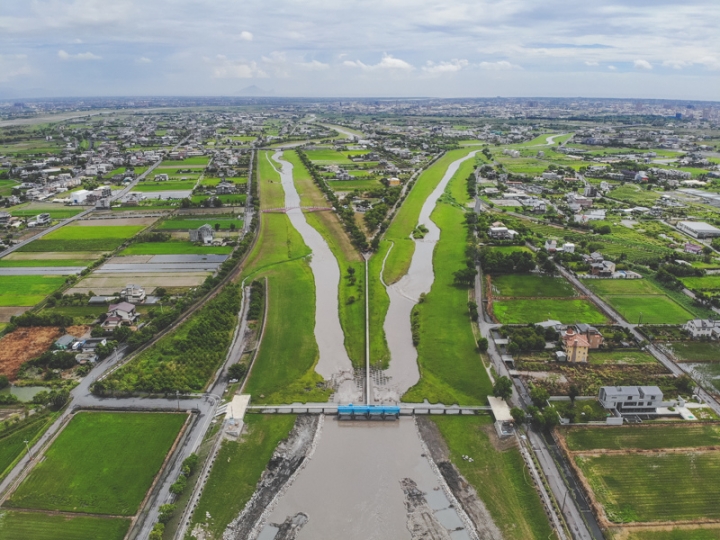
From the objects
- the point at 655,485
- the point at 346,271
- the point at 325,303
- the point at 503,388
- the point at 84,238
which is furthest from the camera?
the point at 84,238

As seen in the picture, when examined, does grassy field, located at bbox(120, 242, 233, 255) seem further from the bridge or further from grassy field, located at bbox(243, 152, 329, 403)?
the bridge

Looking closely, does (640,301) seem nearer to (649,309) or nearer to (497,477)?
(649,309)

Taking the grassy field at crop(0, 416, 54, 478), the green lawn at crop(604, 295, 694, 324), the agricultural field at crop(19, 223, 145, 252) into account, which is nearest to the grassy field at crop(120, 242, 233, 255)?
the agricultural field at crop(19, 223, 145, 252)

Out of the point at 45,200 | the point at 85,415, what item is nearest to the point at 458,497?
the point at 85,415

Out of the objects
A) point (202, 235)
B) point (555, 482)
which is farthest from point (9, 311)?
point (555, 482)

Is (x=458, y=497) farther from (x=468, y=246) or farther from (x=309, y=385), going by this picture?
(x=468, y=246)
